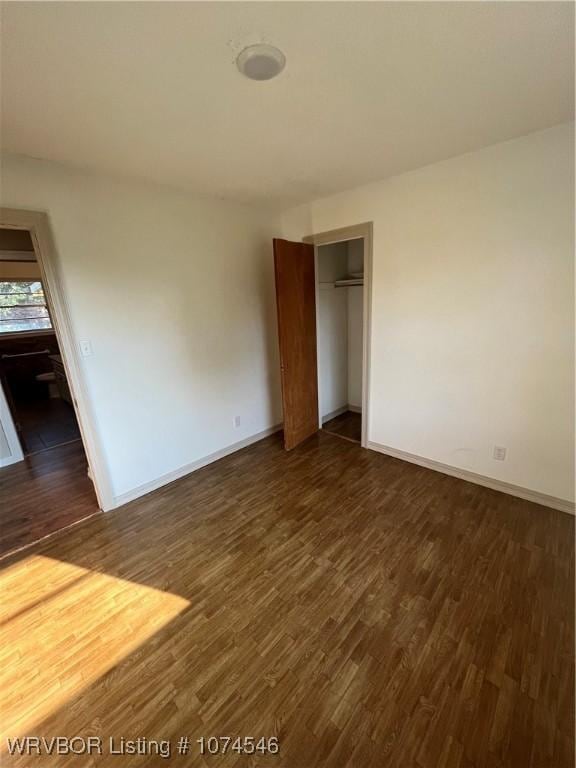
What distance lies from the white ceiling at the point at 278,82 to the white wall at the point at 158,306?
294 millimetres

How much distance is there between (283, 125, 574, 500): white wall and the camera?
6.77 ft

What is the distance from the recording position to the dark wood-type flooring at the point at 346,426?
374 cm

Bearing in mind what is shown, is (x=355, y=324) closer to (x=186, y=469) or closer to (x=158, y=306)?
Answer: (x=158, y=306)

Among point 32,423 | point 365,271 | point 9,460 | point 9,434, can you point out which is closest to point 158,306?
point 365,271

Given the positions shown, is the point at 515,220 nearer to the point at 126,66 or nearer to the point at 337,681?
the point at 126,66

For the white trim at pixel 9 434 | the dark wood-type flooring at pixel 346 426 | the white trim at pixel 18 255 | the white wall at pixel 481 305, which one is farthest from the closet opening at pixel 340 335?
the white trim at pixel 18 255

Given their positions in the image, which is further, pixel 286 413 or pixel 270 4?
pixel 286 413

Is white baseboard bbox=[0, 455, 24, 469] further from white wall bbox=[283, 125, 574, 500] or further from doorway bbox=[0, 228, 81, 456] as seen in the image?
white wall bbox=[283, 125, 574, 500]

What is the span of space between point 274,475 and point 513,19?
9.96 ft

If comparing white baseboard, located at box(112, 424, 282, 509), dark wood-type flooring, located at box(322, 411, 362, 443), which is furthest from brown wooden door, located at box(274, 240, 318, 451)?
white baseboard, located at box(112, 424, 282, 509)

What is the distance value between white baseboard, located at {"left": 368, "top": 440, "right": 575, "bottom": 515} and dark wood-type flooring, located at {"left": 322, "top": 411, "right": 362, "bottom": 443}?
0.42 metres

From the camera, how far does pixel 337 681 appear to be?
1361 millimetres

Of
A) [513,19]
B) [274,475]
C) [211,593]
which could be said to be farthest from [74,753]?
[513,19]

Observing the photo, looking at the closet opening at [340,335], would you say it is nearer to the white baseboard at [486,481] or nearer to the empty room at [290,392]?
the empty room at [290,392]
